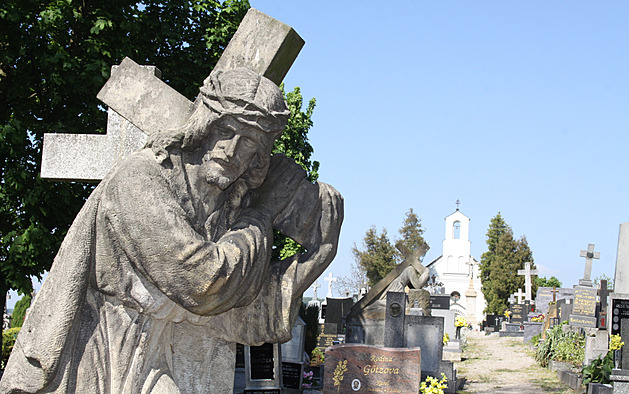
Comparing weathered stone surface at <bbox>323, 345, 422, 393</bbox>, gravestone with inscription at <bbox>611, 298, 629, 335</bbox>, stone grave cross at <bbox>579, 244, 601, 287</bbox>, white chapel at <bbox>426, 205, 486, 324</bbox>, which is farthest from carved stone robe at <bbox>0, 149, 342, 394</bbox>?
white chapel at <bbox>426, 205, 486, 324</bbox>

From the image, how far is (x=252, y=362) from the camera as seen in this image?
11570 millimetres

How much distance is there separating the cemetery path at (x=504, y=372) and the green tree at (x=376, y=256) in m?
21.0

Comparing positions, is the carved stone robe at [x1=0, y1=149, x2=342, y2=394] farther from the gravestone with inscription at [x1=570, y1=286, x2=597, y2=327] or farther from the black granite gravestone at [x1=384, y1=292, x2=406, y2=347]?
the gravestone with inscription at [x1=570, y1=286, x2=597, y2=327]

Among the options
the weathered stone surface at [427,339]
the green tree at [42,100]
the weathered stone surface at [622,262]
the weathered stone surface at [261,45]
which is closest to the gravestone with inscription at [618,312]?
the weathered stone surface at [622,262]

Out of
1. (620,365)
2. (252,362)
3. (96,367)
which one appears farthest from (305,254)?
(620,365)

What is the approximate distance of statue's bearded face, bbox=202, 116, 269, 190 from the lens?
2391 millimetres

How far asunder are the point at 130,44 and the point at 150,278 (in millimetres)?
10054

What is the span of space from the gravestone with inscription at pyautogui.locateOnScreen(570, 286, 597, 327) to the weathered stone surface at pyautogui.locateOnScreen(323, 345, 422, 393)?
9334mm

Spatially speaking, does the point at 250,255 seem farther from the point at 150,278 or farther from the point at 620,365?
the point at 620,365

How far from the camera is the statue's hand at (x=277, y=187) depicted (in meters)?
2.62

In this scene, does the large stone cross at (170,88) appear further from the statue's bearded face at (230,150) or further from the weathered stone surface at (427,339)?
the weathered stone surface at (427,339)

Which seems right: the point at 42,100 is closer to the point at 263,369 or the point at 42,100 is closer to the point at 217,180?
the point at 263,369

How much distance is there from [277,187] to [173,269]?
0.57 m

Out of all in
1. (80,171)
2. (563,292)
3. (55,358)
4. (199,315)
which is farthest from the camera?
(563,292)
